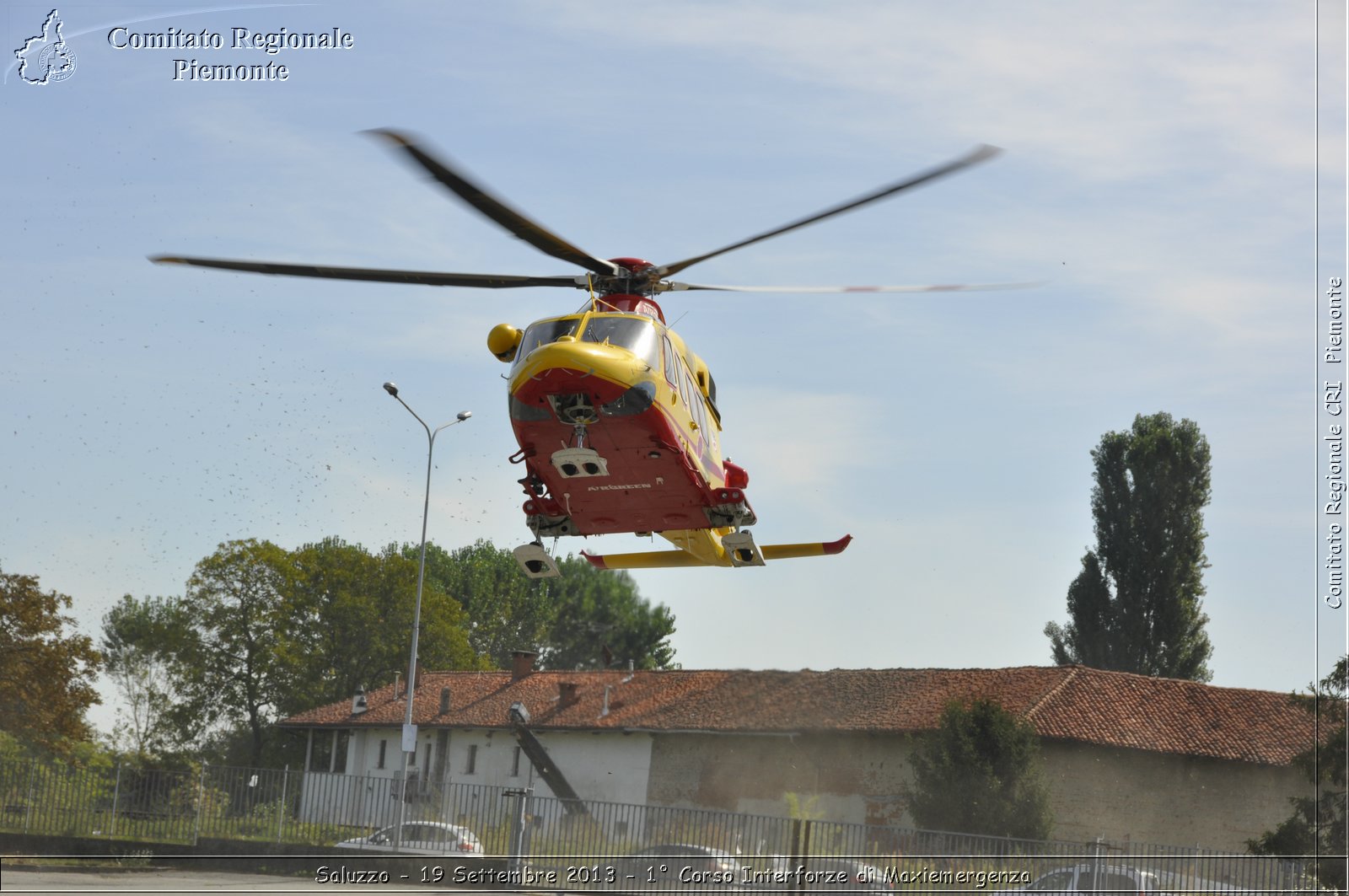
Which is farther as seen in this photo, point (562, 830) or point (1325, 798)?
point (1325, 798)

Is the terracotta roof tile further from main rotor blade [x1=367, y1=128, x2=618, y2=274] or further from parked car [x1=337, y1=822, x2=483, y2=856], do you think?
main rotor blade [x1=367, y1=128, x2=618, y2=274]

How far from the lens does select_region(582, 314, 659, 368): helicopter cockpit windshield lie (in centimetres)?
1605

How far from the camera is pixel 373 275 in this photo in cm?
1620

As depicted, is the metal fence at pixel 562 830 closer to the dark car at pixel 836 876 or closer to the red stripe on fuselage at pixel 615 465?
the dark car at pixel 836 876

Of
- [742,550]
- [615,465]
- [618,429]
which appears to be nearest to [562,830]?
[742,550]

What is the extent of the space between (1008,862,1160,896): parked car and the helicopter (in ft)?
20.0

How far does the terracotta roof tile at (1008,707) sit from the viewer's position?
124ft

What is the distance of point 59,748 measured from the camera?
33.7m

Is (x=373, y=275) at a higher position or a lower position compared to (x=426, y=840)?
higher

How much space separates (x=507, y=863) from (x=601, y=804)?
201 cm

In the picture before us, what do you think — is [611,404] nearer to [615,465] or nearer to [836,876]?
[615,465]


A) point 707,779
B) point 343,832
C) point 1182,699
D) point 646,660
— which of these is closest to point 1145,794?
point 1182,699

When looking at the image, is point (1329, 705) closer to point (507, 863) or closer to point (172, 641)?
point (507, 863)

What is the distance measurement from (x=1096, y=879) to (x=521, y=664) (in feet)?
121
